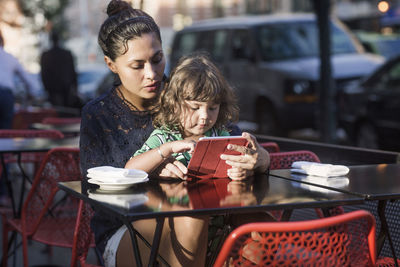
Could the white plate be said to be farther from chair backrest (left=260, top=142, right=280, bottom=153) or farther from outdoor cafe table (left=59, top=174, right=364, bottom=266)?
chair backrest (left=260, top=142, right=280, bottom=153)

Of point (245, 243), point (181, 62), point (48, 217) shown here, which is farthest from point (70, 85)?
point (245, 243)

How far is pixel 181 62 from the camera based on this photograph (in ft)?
10.5

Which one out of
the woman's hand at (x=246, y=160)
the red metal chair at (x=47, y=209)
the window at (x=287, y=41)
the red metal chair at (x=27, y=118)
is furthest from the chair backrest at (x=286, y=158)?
the window at (x=287, y=41)

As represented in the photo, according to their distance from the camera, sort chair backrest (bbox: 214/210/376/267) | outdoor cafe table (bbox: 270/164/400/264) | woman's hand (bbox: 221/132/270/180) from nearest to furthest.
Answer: chair backrest (bbox: 214/210/376/267)
outdoor cafe table (bbox: 270/164/400/264)
woman's hand (bbox: 221/132/270/180)

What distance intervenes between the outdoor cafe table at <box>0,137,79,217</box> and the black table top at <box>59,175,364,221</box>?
5.34 ft

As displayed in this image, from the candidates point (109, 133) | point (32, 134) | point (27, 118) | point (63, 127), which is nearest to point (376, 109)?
point (27, 118)

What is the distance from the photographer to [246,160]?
2.90 m

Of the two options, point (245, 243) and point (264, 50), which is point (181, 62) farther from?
point (264, 50)

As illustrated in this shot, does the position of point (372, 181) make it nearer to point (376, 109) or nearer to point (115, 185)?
point (115, 185)

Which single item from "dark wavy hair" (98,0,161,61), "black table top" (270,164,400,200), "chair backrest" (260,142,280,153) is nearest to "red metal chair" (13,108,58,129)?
"chair backrest" (260,142,280,153)

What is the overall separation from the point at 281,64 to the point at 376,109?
2.09 m

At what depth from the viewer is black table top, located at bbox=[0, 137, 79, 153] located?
14.7ft

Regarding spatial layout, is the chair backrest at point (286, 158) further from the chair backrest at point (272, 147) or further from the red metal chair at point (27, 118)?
the red metal chair at point (27, 118)

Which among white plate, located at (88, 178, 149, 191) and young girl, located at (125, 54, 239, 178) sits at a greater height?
young girl, located at (125, 54, 239, 178)
